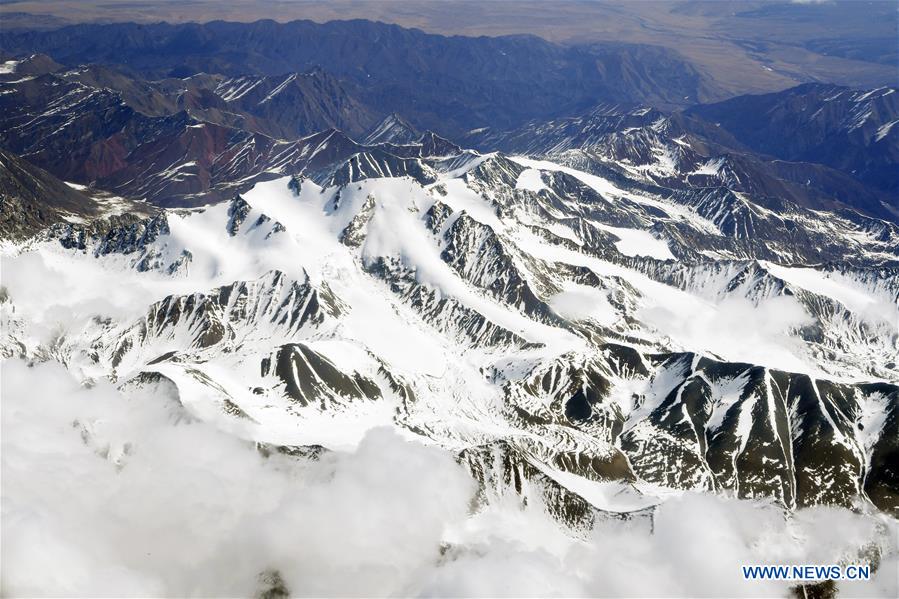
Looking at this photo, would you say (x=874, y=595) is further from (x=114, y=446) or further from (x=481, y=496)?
(x=114, y=446)

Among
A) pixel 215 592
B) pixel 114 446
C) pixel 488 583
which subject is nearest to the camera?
pixel 488 583

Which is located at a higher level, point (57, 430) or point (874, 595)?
point (57, 430)

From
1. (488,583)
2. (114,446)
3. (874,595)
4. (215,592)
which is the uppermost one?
(114,446)

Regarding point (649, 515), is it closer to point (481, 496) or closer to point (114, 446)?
point (481, 496)

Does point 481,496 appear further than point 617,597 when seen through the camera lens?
Yes

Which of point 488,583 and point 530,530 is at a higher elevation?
point 488,583

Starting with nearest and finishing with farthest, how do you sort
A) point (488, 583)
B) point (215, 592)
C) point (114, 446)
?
point (488, 583)
point (215, 592)
point (114, 446)

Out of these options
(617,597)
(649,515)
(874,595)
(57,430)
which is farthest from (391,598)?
(874,595)

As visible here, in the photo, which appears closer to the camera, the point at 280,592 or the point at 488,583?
the point at 488,583

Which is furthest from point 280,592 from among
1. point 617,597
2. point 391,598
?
point 617,597
